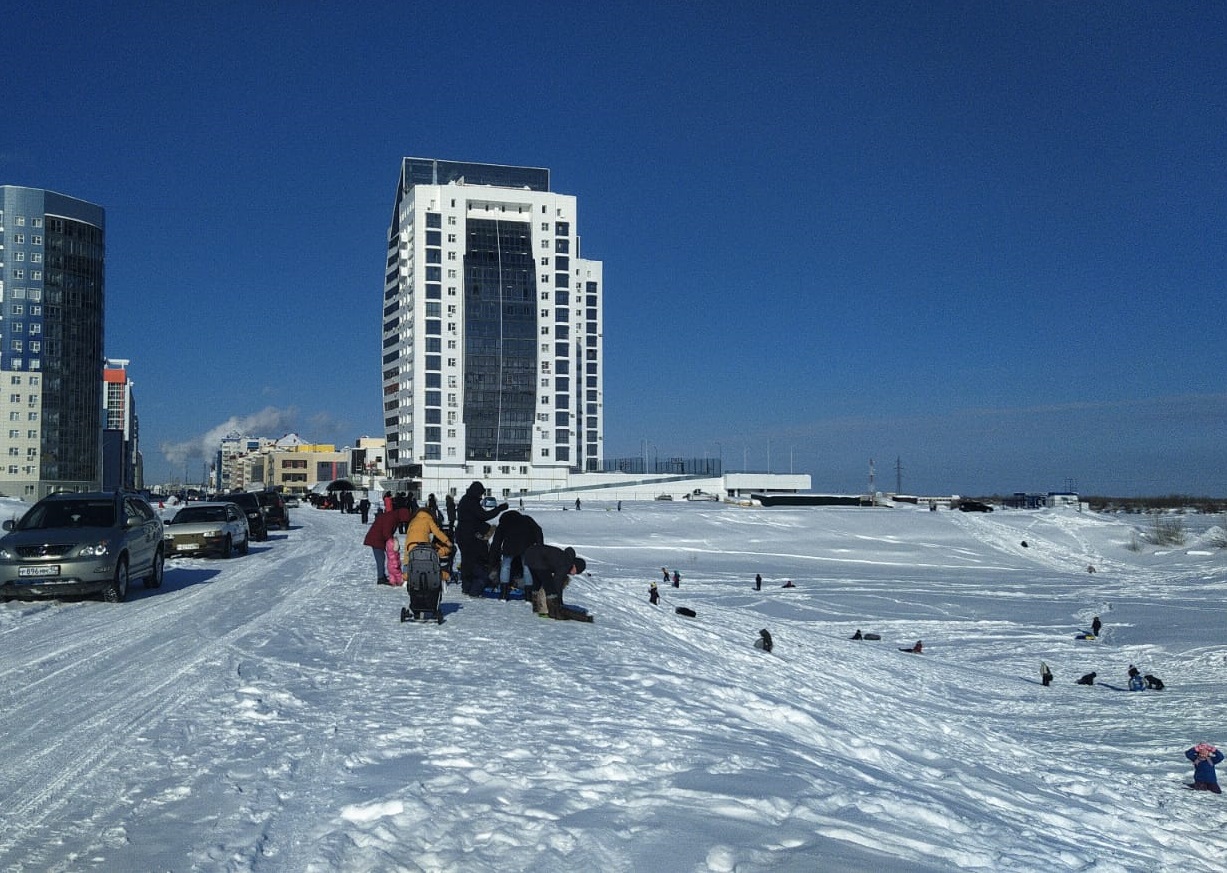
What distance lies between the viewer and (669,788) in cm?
622

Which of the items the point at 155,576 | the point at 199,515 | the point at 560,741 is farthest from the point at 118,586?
the point at 560,741

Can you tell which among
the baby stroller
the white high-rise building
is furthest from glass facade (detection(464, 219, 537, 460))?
the baby stroller

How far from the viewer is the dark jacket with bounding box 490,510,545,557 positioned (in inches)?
619

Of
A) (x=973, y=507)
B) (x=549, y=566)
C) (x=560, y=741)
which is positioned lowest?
(x=973, y=507)

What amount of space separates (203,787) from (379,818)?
1400mm

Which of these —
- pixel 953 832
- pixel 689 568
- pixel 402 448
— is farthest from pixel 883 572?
pixel 402 448

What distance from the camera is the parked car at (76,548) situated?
1530 cm

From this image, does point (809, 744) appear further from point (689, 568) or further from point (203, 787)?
point (689, 568)

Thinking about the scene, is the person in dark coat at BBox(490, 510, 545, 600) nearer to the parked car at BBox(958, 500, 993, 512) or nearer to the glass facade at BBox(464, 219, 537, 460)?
the parked car at BBox(958, 500, 993, 512)

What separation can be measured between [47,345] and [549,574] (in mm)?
135343

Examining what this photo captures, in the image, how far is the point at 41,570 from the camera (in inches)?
602

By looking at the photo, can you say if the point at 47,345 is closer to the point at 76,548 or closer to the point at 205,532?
the point at 205,532

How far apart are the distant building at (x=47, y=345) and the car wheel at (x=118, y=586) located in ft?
400

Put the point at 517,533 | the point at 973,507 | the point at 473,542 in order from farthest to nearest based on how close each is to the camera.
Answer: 1. the point at 973,507
2. the point at 473,542
3. the point at 517,533
